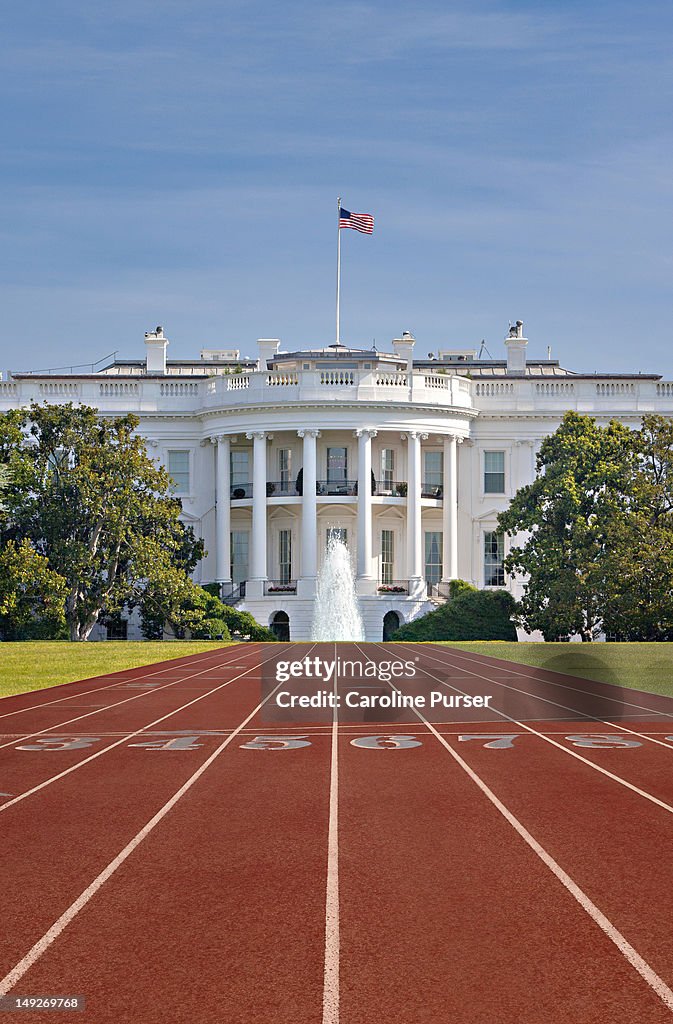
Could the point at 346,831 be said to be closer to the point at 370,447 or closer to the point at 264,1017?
the point at 264,1017

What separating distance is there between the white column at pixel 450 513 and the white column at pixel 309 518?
6868 millimetres

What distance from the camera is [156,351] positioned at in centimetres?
7562

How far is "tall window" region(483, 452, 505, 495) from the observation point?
70000 millimetres

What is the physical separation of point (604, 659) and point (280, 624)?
2858 centimetres

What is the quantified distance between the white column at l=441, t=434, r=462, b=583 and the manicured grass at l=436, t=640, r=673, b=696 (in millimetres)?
18429

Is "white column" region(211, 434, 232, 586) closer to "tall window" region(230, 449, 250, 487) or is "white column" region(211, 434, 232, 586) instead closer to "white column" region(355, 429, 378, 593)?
"tall window" region(230, 449, 250, 487)

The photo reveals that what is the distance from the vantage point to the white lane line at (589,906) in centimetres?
704

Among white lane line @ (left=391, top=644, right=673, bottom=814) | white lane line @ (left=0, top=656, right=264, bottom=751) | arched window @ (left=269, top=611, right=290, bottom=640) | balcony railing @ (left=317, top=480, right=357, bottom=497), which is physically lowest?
white lane line @ (left=391, top=644, right=673, bottom=814)

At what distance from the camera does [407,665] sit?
32250 millimetres

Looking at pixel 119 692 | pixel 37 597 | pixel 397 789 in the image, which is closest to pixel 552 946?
pixel 397 789

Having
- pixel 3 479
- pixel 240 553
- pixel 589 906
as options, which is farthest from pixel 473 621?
pixel 589 906

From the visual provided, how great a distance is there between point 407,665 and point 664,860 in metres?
22.3

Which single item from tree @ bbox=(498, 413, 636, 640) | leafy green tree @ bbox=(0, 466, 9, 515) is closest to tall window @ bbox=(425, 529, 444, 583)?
tree @ bbox=(498, 413, 636, 640)

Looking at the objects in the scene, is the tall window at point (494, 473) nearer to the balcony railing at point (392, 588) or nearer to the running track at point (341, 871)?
the balcony railing at point (392, 588)
